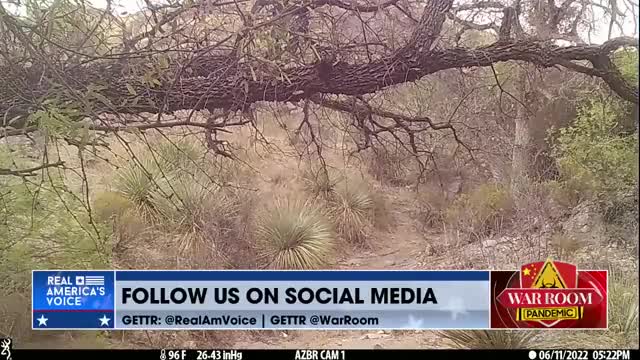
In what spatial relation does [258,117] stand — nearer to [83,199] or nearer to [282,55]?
[282,55]

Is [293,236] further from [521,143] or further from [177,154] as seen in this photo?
[521,143]

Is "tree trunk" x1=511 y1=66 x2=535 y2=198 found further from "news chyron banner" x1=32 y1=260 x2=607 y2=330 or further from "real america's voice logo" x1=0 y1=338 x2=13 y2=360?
"real america's voice logo" x1=0 y1=338 x2=13 y2=360

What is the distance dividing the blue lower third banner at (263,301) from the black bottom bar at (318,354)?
0.24 feet

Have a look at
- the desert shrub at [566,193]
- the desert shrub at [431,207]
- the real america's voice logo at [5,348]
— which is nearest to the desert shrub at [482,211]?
the desert shrub at [431,207]

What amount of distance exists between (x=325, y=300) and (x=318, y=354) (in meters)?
0.16

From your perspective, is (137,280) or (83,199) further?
(83,199)

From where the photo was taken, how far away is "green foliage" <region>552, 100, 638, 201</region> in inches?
72.1

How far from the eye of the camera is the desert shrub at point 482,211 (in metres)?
2.01

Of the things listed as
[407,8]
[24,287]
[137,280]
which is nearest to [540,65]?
[407,8]

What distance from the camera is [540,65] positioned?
208cm

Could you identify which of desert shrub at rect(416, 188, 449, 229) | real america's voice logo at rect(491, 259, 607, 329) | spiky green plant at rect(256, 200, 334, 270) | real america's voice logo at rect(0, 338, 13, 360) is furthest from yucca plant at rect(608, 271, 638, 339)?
real america's voice logo at rect(0, 338, 13, 360)

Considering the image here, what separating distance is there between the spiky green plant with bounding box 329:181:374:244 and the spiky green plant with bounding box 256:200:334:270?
2.4 inches

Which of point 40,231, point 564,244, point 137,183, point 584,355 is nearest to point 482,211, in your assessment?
point 564,244

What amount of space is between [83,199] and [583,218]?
165 centimetres
